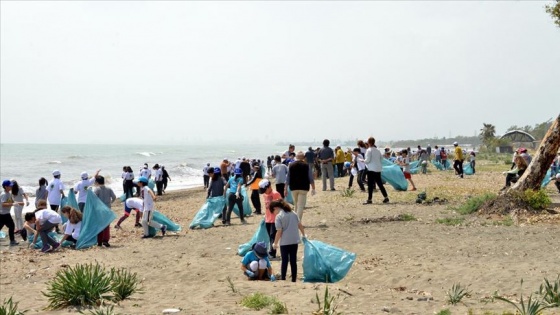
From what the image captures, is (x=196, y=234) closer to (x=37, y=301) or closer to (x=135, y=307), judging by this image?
(x=37, y=301)

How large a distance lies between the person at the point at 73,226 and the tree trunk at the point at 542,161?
9.66 meters

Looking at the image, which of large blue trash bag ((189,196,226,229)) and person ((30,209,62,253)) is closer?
person ((30,209,62,253))

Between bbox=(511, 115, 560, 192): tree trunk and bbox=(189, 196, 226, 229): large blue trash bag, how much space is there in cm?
692

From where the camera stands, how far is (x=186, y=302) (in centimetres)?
703

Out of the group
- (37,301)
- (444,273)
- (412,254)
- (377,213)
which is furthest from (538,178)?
(37,301)

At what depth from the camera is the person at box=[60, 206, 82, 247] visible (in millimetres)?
12648

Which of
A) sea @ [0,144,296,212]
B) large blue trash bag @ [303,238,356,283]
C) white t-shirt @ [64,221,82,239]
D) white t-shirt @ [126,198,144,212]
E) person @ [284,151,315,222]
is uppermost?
person @ [284,151,315,222]

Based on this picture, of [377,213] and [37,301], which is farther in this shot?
[377,213]

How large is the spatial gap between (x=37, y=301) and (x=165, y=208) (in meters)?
14.0

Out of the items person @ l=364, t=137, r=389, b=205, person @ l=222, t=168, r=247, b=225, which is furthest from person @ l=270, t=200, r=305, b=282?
person @ l=364, t=137, r=389, b=205

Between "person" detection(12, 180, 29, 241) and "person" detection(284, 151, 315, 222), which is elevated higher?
"person" detection(284, 151, 315, 222)

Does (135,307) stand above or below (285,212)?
below

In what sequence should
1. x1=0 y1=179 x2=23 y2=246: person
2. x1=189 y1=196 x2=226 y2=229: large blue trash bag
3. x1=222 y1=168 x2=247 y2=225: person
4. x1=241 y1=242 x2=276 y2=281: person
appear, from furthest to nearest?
x1=189 y1=196 x2=226 y2=229: large blue trash bag
x1=222 y1=168 x2=247 y2=225: person
x1=0 y1=179 x2=23 y2=246: person
x1=241 y1=242 x2=276 y2=281: person

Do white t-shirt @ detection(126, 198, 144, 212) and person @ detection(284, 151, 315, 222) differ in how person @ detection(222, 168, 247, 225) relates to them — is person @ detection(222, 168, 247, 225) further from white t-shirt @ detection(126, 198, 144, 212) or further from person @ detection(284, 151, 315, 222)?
person @ detection(284, 151, 315, 222)
